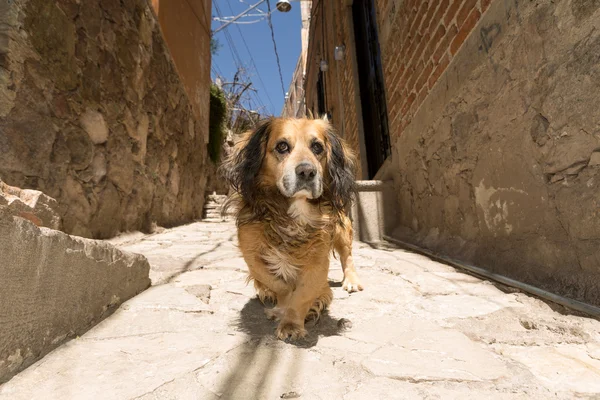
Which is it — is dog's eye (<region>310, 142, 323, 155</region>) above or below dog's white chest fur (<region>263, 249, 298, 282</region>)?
above

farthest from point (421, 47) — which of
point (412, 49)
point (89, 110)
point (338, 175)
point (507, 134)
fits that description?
point (89, 110)

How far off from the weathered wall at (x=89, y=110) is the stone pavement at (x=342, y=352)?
160 cm

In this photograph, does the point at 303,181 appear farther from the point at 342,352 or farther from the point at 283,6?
the point at 283,6

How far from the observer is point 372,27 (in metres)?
6.03

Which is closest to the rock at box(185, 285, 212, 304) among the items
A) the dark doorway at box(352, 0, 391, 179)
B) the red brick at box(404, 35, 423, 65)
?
the red brick at box(404, 35, 423, 65)

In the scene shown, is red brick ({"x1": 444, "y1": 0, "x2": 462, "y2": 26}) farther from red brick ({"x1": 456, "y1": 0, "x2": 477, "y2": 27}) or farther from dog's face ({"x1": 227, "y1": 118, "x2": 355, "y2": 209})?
dog's face ({"x1": 227, "y1": 118, "x2": 355, "y2": 209})

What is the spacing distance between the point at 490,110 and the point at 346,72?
5.45 meters

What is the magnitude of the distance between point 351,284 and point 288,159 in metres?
1.13

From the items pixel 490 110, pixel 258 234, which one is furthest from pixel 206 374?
pixel 490 110

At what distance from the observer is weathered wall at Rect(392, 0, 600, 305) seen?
168 cm

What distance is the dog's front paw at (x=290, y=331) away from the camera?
1.64 m

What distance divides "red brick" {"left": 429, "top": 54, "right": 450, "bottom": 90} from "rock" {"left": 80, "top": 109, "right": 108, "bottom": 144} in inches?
138

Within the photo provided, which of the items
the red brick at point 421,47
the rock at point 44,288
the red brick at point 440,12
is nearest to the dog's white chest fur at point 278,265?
the rock at point 44,288

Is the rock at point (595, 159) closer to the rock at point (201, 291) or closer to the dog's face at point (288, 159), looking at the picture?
the dog's face at point (288, 159)
